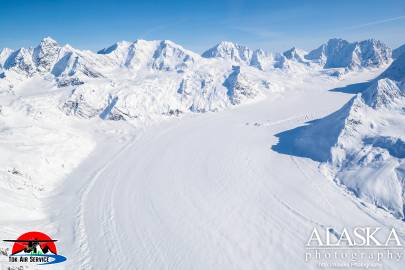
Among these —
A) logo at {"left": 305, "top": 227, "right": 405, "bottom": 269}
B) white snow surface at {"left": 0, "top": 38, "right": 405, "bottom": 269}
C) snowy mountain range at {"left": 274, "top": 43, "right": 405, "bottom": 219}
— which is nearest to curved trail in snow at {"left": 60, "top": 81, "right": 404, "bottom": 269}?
white snow surface at {"left": 0, "top": 38, "right": 405, "bottom": 269}

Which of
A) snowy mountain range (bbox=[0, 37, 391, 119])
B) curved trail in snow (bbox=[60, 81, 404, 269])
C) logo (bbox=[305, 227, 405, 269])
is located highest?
snowy mountain range (bbox=[0, 37, 391, 119])

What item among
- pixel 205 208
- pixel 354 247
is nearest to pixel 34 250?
pixel 205 208

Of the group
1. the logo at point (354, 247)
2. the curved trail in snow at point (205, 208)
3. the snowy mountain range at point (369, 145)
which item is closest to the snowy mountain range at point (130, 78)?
the curved trail in snow at point (205, 208)

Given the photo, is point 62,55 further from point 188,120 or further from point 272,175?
point 272,175

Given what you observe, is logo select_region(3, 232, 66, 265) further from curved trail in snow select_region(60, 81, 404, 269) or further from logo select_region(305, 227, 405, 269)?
logo select_region(305, 227, 405, 269)

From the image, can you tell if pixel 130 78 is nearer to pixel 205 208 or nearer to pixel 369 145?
pixel 205 208

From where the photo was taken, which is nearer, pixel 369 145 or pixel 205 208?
pixel 205 208
